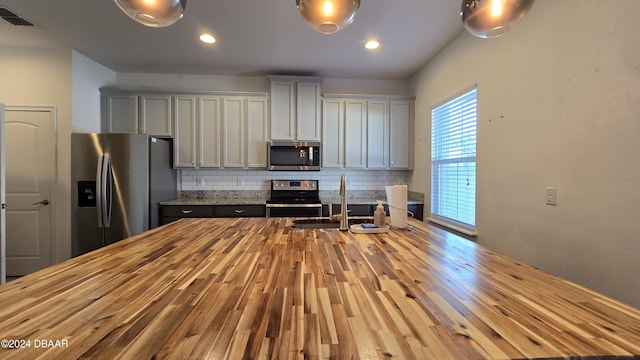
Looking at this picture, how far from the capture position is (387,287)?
35.2 inches

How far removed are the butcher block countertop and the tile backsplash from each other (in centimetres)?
281

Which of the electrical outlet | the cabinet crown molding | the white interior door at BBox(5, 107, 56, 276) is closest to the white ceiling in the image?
the cabinet crown molding

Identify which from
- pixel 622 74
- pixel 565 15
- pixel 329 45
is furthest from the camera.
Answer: pixel 329 45

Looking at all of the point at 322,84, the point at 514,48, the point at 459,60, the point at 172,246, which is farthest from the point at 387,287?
the point at 322,84

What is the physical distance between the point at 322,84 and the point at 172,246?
327 centimetres

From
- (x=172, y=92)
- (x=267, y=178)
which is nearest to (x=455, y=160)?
(x=267, y=178)

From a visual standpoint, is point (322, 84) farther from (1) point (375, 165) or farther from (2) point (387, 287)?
(2) point (387, 287)

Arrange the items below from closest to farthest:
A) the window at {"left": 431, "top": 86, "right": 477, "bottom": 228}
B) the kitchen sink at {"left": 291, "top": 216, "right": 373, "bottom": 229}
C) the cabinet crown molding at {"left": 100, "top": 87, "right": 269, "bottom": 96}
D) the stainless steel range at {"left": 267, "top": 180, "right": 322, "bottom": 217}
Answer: the kitchen sink at {"left": 291, "top": 216, "right": 373, "bottom": 229} → the window at {"left": 431, "top": 86, "right": 477, "bottom": 228} → the cabinet crown molding at {"left": 100, "top": 87, "right": 269, "bottom": 96} → the stainless steel range at {"left": 267, "top": 180, "right": 322, "bottom": 217}

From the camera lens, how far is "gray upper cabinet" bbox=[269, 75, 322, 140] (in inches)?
147

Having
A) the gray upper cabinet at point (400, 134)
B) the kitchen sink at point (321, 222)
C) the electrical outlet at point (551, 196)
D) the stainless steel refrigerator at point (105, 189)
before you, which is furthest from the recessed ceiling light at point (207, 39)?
the electrical outlet at point (551, 196)

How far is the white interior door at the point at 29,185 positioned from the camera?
3162 mm

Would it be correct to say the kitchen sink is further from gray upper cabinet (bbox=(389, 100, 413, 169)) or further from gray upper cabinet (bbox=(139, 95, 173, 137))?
gray upper cabinet (bbox=(139, 95, 173, 137))

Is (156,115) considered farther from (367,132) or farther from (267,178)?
(367,132)

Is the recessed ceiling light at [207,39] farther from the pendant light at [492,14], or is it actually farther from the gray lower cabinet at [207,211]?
the pendant light at [492,14]
